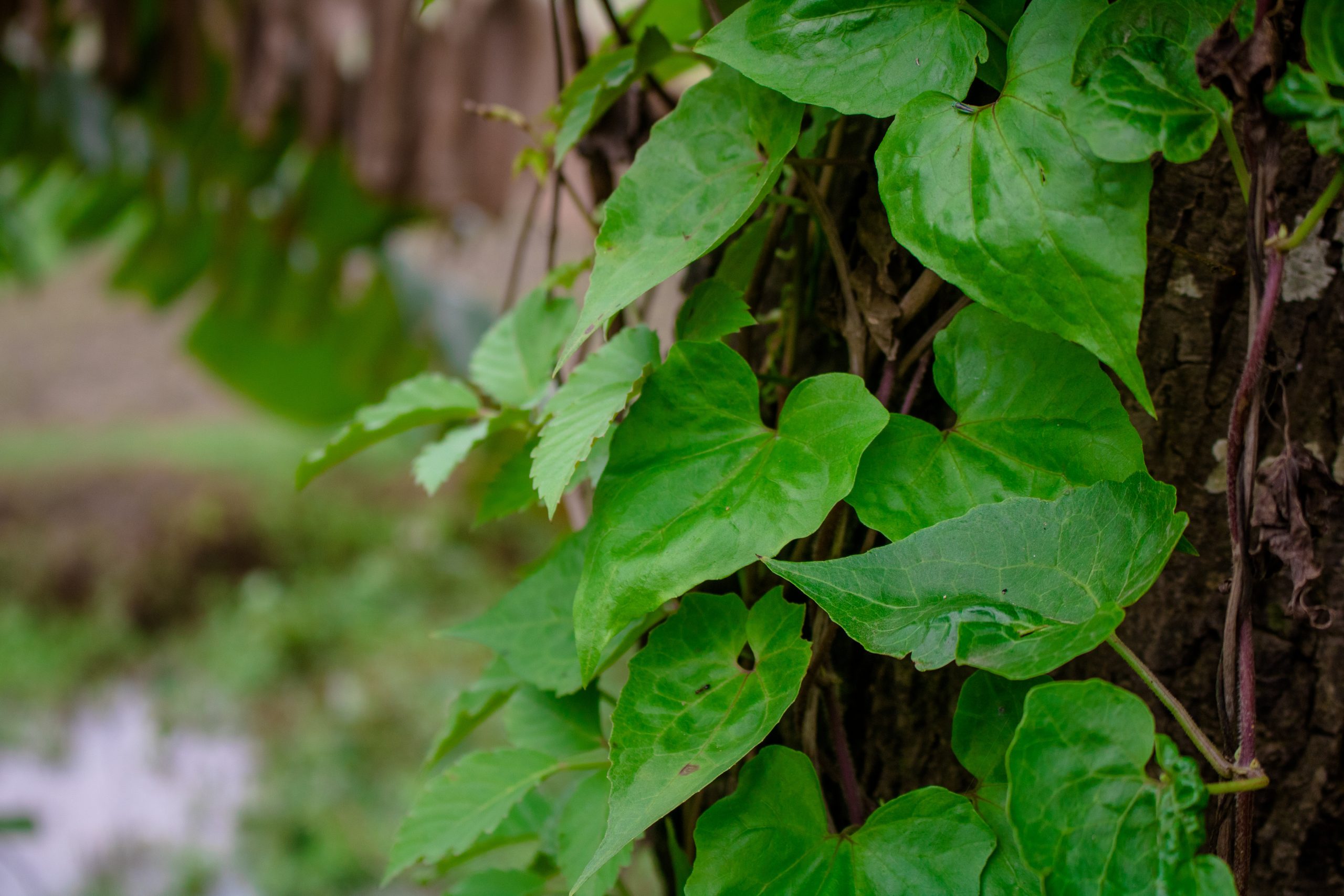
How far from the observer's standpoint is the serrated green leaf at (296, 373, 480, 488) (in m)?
0.57

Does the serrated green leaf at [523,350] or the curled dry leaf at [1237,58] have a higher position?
the curled dry leaf at [1237,58]

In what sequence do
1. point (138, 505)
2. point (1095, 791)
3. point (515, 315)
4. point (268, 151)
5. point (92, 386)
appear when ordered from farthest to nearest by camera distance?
point (92, 386), point (138, 505), point (268, 151), point (515, 315), point (1095, 791)

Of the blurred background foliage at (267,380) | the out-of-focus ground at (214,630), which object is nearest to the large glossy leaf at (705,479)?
the blurred background foliage at (267,380)

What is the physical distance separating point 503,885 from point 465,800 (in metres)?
0.08

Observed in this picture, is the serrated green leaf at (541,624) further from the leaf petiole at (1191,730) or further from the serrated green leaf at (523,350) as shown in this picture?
the leaf petiole at (1191,730)

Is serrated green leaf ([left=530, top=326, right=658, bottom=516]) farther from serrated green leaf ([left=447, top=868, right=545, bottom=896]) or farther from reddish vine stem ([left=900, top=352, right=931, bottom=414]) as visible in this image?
serrated green leaf ([left=447, top=868, right=545, bottom=896])

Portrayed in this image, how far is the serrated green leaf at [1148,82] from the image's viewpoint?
36cm

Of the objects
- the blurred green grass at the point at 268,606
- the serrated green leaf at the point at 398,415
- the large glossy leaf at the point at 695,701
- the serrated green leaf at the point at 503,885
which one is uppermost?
the serrated green leaf at the point at 398,415

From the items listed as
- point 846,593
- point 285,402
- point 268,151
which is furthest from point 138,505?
point 846,593

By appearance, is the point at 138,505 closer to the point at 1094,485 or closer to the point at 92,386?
the point at 92,386

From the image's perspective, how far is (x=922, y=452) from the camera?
0.44 m

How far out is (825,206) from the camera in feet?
1.70

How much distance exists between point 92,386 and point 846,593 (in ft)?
24.7

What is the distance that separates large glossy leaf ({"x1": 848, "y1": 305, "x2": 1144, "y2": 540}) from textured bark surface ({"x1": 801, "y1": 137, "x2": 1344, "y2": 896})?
9cm
